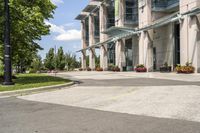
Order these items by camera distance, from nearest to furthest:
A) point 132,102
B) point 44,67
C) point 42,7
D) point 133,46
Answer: point 132,102, point 42,7, point 133,46, point 44,67

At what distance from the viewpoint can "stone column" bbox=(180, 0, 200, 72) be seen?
31.1 m

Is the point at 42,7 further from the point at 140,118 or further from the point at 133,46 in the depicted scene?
the point at 133,46

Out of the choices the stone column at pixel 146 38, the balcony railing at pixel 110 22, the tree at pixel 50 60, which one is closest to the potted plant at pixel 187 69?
the stone column at pixel 146 38

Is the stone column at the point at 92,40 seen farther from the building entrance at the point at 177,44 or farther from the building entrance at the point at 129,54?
the building entrance at the point at 177,44

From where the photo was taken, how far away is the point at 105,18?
6200cm

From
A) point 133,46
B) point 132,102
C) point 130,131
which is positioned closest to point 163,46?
point 133,46

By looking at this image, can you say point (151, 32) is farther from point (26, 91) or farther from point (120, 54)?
point (26, 91)

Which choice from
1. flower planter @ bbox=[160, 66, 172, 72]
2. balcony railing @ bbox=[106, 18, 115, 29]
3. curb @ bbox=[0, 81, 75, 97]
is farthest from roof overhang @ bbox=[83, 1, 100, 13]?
curb @ bbox=[0, 81, 75, 97]

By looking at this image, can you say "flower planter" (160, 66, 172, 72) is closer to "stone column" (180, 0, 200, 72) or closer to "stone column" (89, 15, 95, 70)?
"stone column" (180, 0, 200, 72)

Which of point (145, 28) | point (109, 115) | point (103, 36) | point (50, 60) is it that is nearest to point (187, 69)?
point (145, 28)

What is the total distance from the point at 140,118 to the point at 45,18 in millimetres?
16435

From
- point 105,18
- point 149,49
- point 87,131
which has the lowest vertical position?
point 87,131

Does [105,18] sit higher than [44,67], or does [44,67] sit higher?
[105,18]

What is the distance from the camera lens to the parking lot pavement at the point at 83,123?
6.58 m
